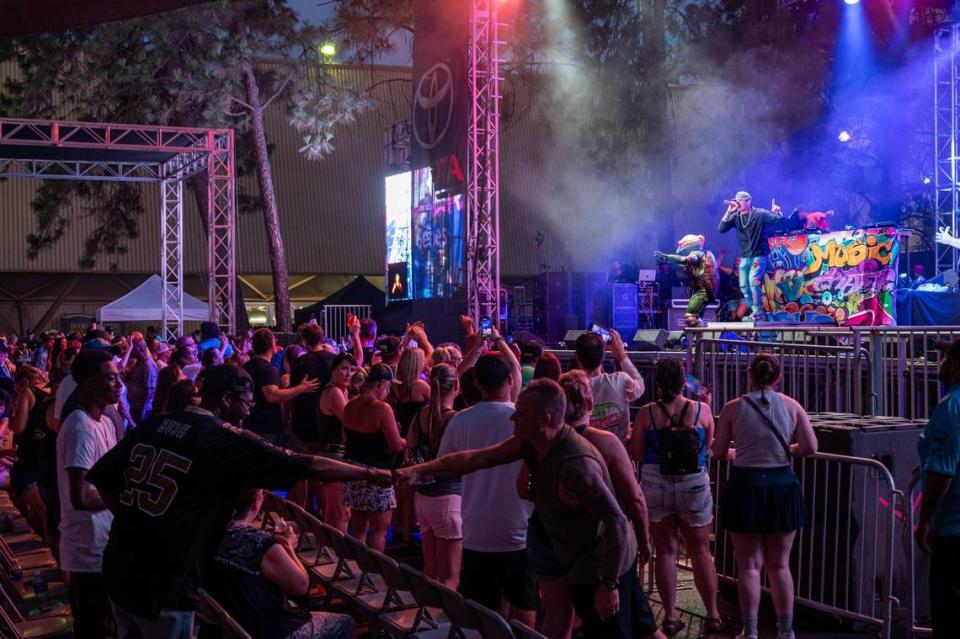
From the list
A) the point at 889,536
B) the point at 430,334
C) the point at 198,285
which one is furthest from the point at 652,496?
the point at 198,285

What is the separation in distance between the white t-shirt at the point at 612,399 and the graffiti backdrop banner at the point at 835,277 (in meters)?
11.4

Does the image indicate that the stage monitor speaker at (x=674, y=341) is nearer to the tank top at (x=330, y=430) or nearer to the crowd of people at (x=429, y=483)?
the crowd of people at (x=429, y=483)

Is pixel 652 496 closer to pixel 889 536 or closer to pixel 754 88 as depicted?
pixel 889 536

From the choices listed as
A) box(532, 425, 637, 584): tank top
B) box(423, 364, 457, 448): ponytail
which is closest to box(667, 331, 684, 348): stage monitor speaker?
box(423, 364, 457, 448): ponytail

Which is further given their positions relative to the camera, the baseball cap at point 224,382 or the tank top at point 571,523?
the tank top at point 571,523

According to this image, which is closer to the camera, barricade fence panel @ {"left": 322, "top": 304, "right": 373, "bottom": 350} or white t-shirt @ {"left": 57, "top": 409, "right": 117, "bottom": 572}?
white t-shirt @ {"left": 57, "top": 409, "right": 117, "bottom": 572}

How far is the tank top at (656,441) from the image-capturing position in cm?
609

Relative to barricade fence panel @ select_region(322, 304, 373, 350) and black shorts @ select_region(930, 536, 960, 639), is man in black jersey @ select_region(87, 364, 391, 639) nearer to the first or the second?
black shorts @ select_region(930, 536, 960, 639)

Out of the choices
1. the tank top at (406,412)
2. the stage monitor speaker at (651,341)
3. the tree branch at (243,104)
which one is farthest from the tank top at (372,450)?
the tree branch at (243,104)

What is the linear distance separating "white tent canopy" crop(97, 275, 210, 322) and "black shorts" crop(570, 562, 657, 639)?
2081 centimetres

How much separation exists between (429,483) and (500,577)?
3.16ft

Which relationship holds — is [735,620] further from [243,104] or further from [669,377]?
[243,104]

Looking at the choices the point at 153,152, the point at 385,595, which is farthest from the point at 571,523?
the point at 153,152

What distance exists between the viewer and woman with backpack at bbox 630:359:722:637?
237 inches
